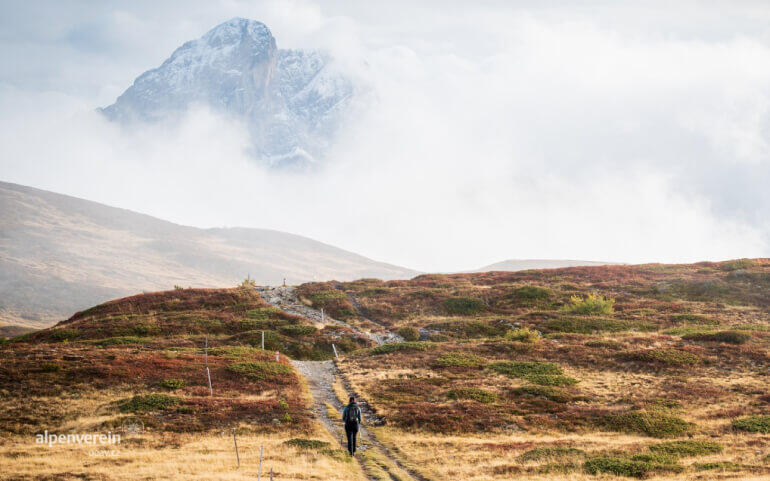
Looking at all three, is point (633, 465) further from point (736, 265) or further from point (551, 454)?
point (736, 265)

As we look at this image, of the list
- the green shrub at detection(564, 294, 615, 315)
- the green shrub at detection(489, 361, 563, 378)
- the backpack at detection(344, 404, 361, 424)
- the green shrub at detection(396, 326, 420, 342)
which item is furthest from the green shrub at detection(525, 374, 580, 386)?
the green shrub at detection(564, 294, 615, 315)

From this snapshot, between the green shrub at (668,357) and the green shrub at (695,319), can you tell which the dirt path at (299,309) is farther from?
the green shrub at (695,319)

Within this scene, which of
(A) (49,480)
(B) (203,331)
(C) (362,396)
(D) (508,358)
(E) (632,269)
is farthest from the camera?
(E) (632,269)

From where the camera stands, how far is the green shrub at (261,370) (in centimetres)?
3384

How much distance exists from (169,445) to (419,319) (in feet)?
127

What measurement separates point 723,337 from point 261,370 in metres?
36.3

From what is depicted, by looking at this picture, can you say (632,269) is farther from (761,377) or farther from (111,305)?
(111,305)

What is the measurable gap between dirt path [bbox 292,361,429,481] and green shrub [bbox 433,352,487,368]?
7.82 meters

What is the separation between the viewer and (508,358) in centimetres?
4047

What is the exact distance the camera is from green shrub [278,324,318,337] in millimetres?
49969

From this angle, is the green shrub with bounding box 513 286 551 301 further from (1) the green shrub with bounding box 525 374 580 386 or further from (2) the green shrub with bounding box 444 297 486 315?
(1) the green shrub with bounding box 525 374 580 386

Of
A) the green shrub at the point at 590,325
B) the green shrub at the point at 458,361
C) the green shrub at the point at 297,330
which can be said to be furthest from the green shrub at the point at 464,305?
the green shrub at the point at 458,361

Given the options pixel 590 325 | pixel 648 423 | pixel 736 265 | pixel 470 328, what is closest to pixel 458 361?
pixel 470 328

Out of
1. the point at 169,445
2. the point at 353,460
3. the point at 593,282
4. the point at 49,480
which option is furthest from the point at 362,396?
the point at 593,282
